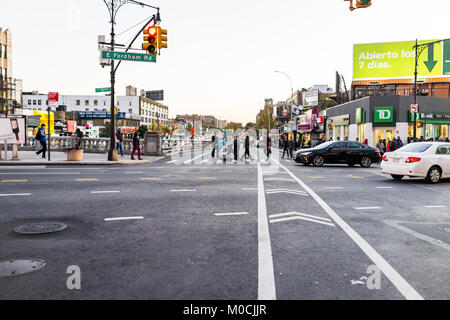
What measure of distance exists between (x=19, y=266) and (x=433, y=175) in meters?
13.8

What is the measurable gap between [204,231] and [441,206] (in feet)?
20.6

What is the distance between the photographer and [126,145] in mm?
31906

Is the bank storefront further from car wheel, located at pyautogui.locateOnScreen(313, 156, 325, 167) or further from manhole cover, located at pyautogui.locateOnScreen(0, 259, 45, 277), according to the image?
manhole cover, located at pyautogui.locateOnScreen(0, 259, 45, 277)

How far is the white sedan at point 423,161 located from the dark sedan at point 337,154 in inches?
266

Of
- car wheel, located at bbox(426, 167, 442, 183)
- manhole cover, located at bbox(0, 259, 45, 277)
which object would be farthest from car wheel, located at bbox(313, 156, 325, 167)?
manhole cover, located at bbox(0, 259, 45, 277)

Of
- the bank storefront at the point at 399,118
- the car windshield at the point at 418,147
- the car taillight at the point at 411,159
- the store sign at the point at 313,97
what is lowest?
the car taillight at the point at 411,159

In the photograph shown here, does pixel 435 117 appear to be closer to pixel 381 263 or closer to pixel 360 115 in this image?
pixel 360 115

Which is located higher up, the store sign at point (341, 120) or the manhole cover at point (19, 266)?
the store sign at point (341, 120)

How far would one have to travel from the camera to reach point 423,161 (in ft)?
44.3

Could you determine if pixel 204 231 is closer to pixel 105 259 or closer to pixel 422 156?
pixel 105 259

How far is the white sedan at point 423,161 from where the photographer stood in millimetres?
13516

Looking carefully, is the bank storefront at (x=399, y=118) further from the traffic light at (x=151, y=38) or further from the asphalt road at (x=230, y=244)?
the asphalt road at (x=230, y=244)

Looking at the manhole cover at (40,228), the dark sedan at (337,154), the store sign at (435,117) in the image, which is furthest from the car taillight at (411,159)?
the store sign at (435,117)
